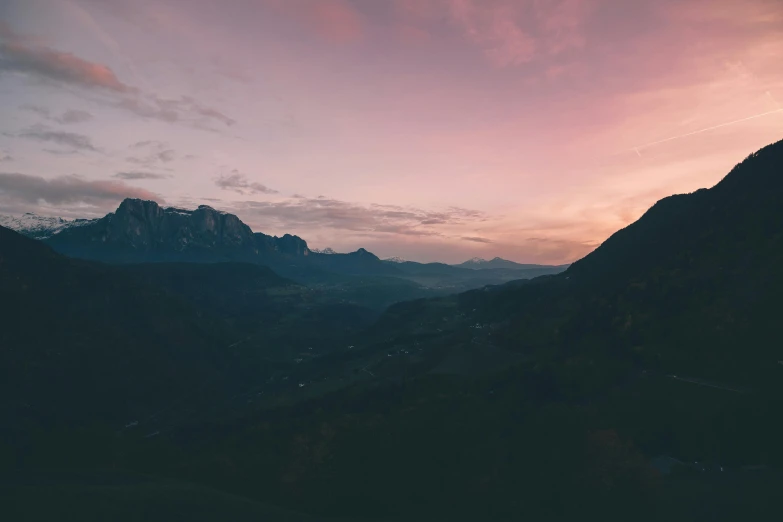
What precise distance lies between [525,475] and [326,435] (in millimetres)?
74161

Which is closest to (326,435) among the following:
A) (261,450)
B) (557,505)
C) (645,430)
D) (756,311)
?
(261,450)

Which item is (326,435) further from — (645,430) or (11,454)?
(11,454)

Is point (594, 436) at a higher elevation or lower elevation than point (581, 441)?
higher

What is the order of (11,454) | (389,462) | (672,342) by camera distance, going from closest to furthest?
(389,462)
(672,342)
(11,454)

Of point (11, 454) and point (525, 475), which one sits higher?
point (525, 475)

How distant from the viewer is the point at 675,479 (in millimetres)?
112125

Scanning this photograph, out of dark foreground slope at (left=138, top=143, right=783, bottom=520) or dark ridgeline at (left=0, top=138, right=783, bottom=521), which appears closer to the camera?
dark foreground slope at (left=138, top=143, right=783, bottom=520)

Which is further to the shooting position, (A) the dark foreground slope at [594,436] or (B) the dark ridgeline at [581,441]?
(B) the dark ridgeline at [581,441]

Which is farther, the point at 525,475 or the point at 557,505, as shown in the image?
the point at 525,475

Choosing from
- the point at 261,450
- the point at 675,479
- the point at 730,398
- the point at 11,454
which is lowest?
the point at 11,454

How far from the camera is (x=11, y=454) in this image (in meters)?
197

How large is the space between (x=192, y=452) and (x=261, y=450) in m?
51.6

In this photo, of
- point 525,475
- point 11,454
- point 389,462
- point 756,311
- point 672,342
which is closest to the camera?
point 525,475

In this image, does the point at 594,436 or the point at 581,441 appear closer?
the point at 594,436
